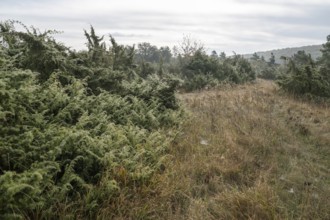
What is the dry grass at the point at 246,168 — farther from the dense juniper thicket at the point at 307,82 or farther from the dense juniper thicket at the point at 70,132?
the dense juniper thicket at the point at 307,82

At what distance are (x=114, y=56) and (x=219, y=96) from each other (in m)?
3.80

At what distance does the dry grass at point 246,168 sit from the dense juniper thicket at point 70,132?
39 centimetres

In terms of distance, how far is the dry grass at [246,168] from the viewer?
4211mm

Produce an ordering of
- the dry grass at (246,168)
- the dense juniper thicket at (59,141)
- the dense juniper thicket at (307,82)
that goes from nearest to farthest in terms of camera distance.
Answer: the dense juniper thicket at (59,141) → the dry grass at (246,168) → the dense juniper thicket at (307,82)

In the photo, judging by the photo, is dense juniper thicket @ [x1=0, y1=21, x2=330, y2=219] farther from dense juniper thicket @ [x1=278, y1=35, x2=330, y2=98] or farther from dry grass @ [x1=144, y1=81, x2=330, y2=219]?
dense juniper thicket @ [x1=278, y1=35, x2=330, y2=98]

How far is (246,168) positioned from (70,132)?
9.67 ft

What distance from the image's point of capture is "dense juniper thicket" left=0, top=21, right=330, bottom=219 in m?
3.70

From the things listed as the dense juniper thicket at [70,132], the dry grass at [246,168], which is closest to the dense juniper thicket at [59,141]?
the dense juniper thicket at [70,132]

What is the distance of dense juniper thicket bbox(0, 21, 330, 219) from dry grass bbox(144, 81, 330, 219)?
1.30 feet

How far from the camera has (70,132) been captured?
14.6ft

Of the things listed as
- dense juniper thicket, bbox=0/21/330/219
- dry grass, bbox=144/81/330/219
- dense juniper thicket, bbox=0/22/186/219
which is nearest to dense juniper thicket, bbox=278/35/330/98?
dry grass, bbox=144/81/330/219

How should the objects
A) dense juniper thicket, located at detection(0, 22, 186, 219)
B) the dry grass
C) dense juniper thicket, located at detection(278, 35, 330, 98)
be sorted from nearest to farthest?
1. dense juniper thicket, located at detection(0, 22, 186, 219)
2. the dry grass
3. dense juniper thicket, located at detection(278, 35, 330, 98)

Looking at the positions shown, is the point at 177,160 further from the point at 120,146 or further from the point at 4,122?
the point at 4,122

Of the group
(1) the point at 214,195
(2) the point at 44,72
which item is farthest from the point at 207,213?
(2) the point at 44,72
